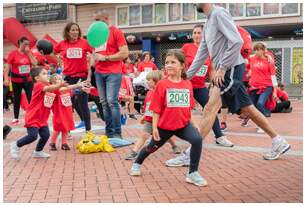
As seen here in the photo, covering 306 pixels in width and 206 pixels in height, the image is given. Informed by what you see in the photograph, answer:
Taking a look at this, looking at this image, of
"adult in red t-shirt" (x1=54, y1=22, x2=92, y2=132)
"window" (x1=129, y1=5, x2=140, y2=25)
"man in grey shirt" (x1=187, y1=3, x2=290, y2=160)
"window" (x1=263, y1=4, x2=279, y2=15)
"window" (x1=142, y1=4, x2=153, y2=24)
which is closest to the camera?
"man in grey shirt" (x1=187, y1=3, x2=290, y2=160)

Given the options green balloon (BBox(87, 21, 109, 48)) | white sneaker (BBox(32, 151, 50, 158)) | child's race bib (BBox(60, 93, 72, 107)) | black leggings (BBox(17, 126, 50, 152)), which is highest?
green balloon (BBox(87, 21, 109, 48))

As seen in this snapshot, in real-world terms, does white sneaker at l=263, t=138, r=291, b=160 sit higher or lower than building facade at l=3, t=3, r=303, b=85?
lower

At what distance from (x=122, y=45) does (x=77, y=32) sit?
36.5 inches

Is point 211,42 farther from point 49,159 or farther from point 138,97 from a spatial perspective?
point 138,97

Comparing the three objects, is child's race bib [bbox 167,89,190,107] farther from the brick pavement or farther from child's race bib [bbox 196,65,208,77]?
child's race bib [bbox 196,65,208,77]

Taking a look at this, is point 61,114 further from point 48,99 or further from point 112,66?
point 112,66

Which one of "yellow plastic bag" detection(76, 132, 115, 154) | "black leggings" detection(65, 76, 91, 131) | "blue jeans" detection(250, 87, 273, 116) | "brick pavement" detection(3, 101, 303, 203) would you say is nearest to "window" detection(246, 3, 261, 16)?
"blue jeans" detection(250, 87, 273, 116)

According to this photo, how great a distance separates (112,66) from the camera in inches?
273

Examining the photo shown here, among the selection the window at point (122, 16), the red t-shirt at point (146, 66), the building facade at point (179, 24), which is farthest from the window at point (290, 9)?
the red t-shirt at point (146, 66)

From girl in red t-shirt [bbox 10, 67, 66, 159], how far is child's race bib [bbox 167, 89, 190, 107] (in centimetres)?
194

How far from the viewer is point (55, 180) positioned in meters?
4.69

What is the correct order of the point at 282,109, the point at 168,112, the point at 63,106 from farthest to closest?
the point at 282,109
the point at 63,106
the point at 168,112

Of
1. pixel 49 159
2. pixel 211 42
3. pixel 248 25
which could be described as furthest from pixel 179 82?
pixel 248 25

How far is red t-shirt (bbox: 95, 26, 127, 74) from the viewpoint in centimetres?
686
